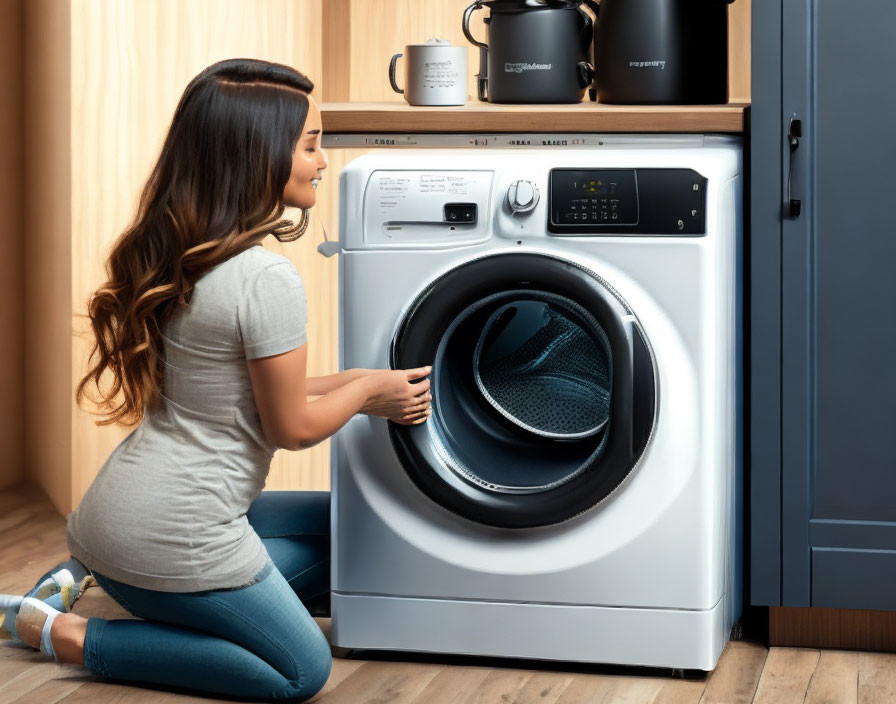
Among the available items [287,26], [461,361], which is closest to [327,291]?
[287,26]

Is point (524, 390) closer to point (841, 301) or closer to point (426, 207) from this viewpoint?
point (426, 207)

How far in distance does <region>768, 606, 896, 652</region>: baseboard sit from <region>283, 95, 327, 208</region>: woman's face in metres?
1.02

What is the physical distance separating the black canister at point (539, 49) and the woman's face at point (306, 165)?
47 cm

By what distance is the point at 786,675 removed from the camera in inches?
78.5

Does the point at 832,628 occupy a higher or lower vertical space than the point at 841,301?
lower

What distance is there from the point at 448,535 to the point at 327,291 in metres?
1.30

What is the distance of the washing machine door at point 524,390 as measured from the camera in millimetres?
1882

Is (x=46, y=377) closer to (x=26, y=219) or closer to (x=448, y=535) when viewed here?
(x=26, y=219)

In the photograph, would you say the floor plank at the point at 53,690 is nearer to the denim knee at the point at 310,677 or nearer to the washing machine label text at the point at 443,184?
the denim knee at the point at 310,677

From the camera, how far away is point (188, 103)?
1.79 m

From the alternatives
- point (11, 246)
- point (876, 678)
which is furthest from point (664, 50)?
point (11, 246)

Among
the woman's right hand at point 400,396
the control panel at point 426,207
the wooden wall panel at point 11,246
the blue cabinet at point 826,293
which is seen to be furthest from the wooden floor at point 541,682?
the wooden wall panel at point 11,246

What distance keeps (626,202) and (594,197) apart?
49 millimetres

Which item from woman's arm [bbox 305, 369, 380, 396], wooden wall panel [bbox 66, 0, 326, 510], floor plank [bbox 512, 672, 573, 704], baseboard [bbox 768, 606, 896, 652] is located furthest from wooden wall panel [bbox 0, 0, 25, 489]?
baseboard [bbox 768, 606, 896, 652]
